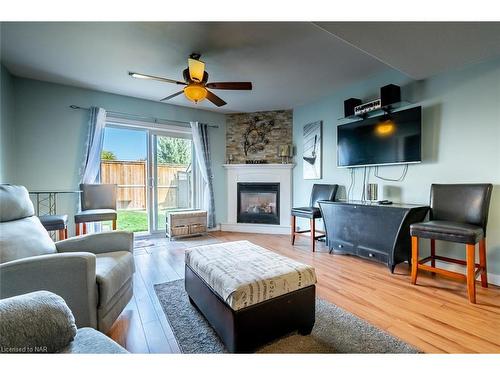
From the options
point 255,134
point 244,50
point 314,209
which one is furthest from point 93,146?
point 314,209

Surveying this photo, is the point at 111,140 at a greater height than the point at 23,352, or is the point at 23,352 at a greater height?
the point at 111,140

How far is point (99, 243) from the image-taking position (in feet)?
5.63

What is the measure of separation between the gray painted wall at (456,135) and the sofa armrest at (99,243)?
3.00 meters

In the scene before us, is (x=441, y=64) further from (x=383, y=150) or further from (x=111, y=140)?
(x=111, y=140)

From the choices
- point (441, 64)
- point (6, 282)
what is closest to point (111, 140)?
point (6, 282)

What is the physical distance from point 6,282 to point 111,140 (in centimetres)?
314

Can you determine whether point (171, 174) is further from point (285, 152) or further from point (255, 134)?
point (285, 152)

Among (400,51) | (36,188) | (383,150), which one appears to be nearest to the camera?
(400,51)

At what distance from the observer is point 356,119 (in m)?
3.20

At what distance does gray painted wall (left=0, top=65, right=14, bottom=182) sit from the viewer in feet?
8.85

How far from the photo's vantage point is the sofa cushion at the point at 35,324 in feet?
2.32

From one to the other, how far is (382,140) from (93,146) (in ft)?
13.3

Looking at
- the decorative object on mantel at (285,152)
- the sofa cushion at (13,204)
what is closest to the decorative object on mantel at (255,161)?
the decorative object on mantel at (285,152)

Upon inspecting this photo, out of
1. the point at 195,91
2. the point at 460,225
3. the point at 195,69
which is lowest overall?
the point at 460,225
